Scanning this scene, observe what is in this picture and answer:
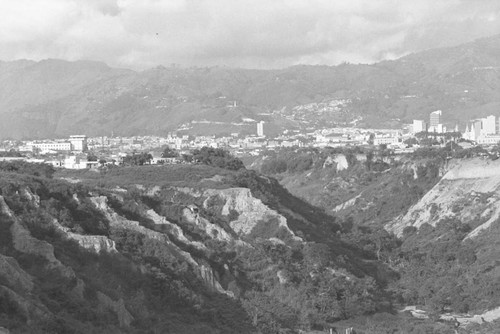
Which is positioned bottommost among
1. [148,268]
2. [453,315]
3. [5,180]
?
[453,315]

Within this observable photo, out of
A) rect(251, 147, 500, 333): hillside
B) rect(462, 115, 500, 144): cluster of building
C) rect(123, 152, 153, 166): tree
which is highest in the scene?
rect(123, 152, 153, 166): tree

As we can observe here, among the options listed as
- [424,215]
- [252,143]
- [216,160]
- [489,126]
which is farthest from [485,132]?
[216,160]

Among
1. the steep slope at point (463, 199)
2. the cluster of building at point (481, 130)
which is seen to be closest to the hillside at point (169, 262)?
the steep slope at point (463, 199)

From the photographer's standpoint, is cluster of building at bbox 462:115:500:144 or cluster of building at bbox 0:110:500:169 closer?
cluster of building at bbox 0:110:500:169

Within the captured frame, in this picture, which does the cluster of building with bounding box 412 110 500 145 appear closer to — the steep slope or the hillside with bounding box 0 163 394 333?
the steep slope

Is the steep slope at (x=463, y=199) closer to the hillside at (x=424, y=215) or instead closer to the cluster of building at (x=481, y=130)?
the hillside at (x=424, y=215)

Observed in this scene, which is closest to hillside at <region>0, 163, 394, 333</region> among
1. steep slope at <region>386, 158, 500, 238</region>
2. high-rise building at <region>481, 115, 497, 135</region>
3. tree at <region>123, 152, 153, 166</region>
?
steep slope at <region>386, 158, 500, 238</region>

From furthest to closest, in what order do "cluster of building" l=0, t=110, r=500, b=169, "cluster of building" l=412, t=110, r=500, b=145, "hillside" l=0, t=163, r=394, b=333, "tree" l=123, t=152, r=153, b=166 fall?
"cluster of building" l=412, t=110, r=500, b=145 → "cluster of building" l=0, t=110, r=500, b=169 → "tree" l=123, t=152, r=153, b=166 → "hillside" l=0, t=163, r=394, b=333

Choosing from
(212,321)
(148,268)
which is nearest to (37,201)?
(148,268)

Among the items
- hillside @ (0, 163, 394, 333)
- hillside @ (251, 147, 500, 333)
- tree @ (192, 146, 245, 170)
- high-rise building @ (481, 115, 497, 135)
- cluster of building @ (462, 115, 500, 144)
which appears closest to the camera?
hillside @ (0, 163, 394, 333)

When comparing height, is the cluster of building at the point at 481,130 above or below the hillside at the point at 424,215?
above

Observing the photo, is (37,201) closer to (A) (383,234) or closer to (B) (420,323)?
(B) (420,323)
